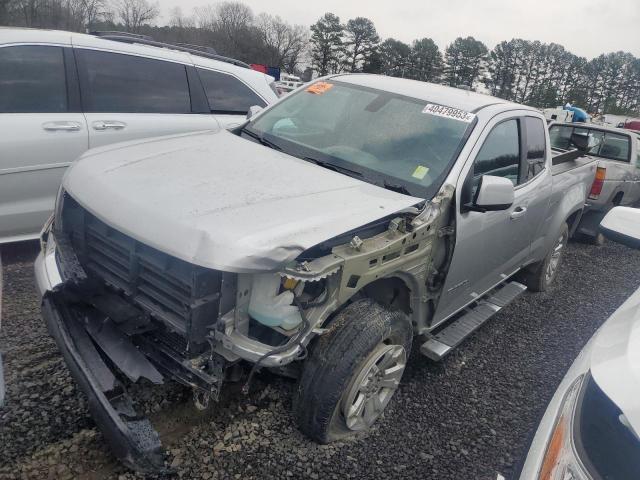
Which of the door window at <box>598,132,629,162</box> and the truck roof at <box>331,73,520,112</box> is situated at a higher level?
the truck roof at <box>331,73,520,112</box>

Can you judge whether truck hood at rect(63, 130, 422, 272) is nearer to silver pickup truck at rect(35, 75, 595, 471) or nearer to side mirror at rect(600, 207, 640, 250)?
silver pickup truck at rect(35, 75, 595, 471)

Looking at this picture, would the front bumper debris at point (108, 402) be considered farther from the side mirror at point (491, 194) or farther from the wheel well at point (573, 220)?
the wheel well at point (573, 220)

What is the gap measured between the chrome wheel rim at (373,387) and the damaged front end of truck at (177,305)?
32 centimetres

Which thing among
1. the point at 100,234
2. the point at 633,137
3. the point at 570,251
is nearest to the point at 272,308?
the point at 100,234

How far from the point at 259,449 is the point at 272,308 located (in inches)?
33.8

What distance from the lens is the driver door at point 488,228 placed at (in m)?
2.94

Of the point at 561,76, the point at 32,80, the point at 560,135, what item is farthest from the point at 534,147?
the point at 561,76

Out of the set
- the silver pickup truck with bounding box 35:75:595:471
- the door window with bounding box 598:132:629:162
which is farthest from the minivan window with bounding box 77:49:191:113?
the door window with bounding box 598:132:629:162

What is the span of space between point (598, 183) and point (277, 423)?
5.96 meters

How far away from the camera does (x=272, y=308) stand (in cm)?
206

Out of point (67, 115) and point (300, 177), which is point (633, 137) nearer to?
point (300, 177)

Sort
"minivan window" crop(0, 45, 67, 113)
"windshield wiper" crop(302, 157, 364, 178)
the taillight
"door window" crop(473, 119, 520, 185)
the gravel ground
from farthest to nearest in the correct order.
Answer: the taillight → "minivan window" crop(0, 45, 67, 113) → "door window" crop(473, 119, 520, 185) → "windshield wiper" crop(302, 157, 364, 178) → the gravel ground

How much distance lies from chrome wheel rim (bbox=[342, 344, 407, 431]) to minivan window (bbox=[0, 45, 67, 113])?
3.28m

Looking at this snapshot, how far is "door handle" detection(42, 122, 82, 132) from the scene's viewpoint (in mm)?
3797
